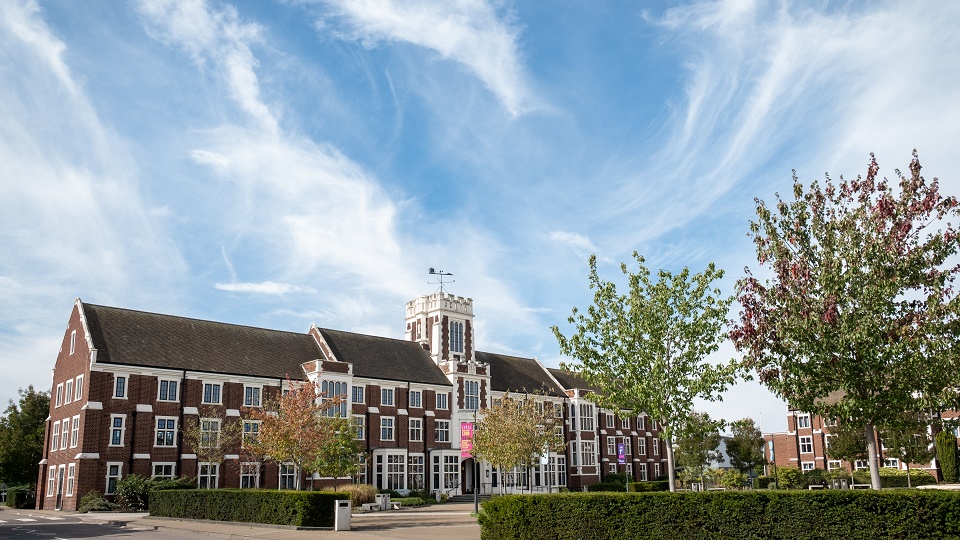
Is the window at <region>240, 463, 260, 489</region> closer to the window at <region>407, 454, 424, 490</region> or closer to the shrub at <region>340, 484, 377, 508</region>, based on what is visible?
the shrub at <region>340, 484, 377, 508</region>

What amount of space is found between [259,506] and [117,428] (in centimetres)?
1773

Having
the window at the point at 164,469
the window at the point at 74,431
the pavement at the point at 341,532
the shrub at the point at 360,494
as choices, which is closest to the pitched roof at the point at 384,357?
the shrub at the point at 360,494

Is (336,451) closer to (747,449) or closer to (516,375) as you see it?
(516,375)

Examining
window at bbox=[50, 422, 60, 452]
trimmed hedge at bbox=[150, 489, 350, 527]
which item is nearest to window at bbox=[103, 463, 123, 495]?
window at bbox=[50, 422, 60, 452]

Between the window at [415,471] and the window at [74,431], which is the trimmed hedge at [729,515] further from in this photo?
the window at [415,471]

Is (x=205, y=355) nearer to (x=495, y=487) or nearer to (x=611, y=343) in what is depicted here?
(x=495, y=487)

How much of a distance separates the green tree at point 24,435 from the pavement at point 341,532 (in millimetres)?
23290

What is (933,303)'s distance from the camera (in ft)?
61.8

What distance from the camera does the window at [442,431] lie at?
58.6 metres

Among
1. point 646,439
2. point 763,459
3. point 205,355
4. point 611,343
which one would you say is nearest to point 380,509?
point 205,355

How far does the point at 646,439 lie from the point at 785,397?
190 feet

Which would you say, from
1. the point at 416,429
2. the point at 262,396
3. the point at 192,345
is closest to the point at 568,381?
Answer: the point at 416,429

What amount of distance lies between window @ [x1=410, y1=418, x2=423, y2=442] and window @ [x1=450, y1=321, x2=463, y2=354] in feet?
25.0

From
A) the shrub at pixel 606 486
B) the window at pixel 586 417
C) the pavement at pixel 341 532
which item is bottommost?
the shrub at pixel 606 486
